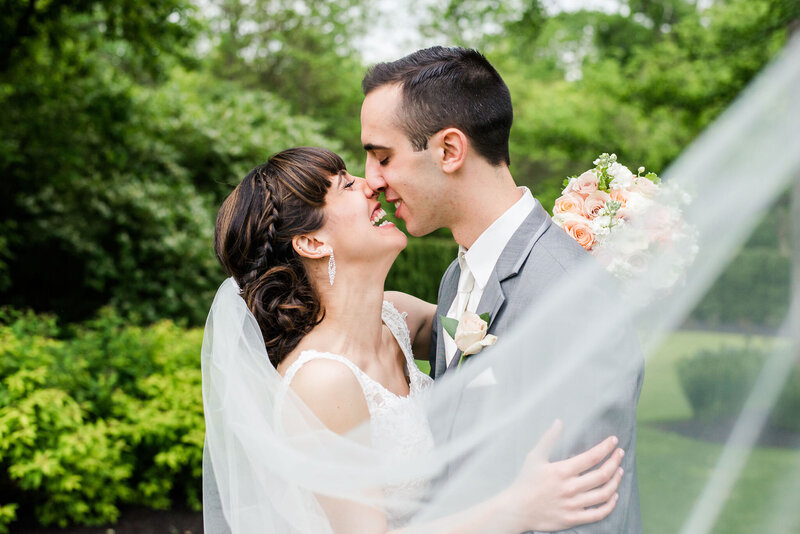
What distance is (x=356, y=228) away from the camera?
8.77 ft

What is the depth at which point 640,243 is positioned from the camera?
1908 mm

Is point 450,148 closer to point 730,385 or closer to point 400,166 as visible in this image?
point 400,166

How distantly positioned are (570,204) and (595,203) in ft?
0.37

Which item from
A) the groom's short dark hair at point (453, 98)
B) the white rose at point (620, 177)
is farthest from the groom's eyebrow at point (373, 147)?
the white rose at point (620, 177)

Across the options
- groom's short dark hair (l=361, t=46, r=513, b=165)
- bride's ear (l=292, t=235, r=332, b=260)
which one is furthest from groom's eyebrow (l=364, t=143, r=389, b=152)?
bride's ear (l=292, t=235, r=332, b=260)

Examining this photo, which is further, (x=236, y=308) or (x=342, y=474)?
(x=236, y=308)

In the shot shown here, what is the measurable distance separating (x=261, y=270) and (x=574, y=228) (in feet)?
3.74

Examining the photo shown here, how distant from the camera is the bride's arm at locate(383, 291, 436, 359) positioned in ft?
10.9

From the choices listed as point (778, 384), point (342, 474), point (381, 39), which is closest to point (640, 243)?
point (778, 384)

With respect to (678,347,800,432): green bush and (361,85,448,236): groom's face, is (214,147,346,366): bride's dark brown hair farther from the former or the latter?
(678,347,800,432): green bush

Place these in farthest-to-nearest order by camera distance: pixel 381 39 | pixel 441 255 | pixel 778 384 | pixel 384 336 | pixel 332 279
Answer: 1. pixel 381 39
2. pixel 441 255
3. pixel 384 336
4. pixel 332 279
5. pixel 778 384

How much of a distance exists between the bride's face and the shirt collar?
360 mm

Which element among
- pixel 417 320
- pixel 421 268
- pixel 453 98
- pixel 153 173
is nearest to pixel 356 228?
pixel 453 98

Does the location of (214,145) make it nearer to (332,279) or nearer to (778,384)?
(332,279)
